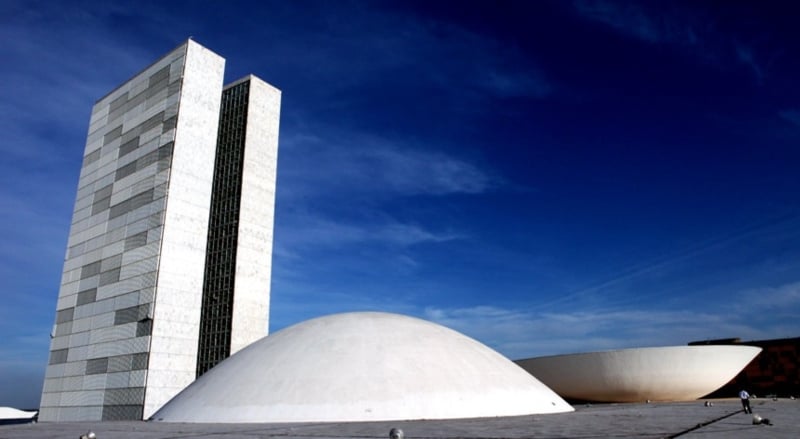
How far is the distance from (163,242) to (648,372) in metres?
43.0

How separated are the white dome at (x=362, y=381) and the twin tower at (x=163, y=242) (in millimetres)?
24158

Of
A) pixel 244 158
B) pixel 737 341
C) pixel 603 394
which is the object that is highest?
pixel 244 158

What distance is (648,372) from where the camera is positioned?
4091cm

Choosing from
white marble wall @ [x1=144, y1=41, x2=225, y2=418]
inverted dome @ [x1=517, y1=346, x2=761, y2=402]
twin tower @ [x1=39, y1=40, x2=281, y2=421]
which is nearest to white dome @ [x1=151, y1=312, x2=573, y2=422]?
inverted dome @ [x1=517, y1=346, x2=761, y2=402]

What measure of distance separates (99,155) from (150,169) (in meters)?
11.7

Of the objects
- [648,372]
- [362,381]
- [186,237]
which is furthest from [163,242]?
[648,372]

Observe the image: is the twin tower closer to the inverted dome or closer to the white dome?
the white dome

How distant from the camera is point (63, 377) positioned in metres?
49.6

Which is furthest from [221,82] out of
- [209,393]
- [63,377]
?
[209,393]

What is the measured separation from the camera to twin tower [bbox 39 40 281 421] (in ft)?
148

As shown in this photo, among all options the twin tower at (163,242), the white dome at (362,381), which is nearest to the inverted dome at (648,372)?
the white dome at (362,381)

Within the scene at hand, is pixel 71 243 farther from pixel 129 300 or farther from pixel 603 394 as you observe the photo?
pixel 603 394

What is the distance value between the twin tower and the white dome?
951 inches

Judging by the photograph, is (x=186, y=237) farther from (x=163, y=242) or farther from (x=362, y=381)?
(x=362, y=381)
